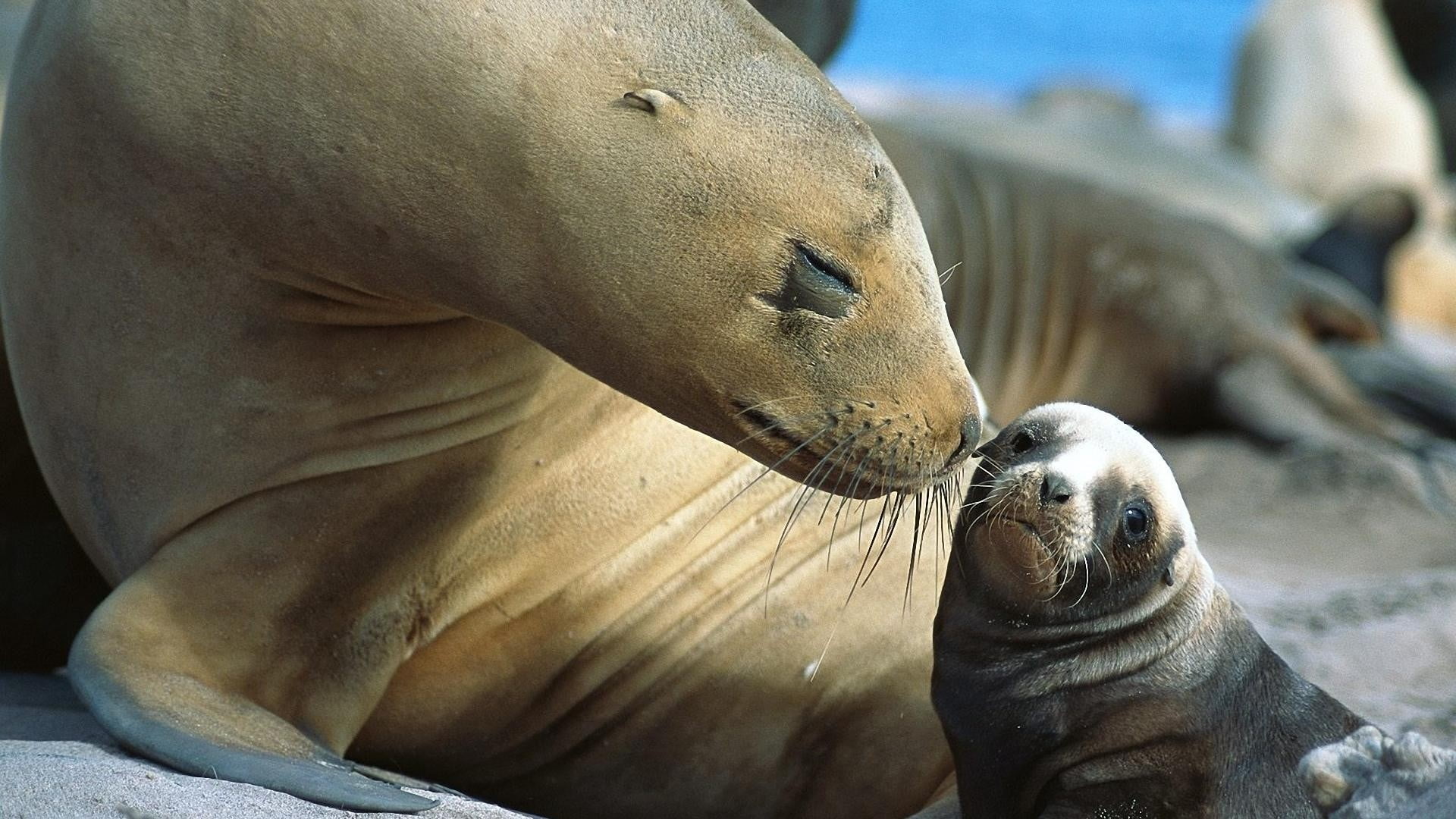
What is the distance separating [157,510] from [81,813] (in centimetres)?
66

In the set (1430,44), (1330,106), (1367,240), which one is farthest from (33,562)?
(1430,44)

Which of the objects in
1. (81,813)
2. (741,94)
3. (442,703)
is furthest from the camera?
(442,703)

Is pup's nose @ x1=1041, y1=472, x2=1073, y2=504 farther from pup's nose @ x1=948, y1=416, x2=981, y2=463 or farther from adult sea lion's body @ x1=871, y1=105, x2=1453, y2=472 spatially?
adult sea lion's body @ x1=871, y1=105, x2=1453, y2=472

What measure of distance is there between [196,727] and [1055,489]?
1.25m

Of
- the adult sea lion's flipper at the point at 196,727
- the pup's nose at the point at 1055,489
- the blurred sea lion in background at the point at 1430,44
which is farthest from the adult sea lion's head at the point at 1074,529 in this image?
the blurred sea lion in background at the point at 1430,44

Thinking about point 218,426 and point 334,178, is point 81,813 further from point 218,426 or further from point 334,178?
point 334,178

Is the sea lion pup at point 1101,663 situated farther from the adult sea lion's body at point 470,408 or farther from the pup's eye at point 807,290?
the pup's eye at point 807,290

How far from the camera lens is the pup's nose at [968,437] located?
2.48m

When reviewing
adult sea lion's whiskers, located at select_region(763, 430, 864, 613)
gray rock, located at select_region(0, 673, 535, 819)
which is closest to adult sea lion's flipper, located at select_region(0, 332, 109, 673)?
gray rock, located at select_region(0, 673, 535, 819)

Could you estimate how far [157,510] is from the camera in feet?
9.39

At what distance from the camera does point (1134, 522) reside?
2.83m

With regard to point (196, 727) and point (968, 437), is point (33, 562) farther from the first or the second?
point (968, 437)

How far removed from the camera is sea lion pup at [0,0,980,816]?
243cm

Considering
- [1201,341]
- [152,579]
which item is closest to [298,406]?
[152,579]
